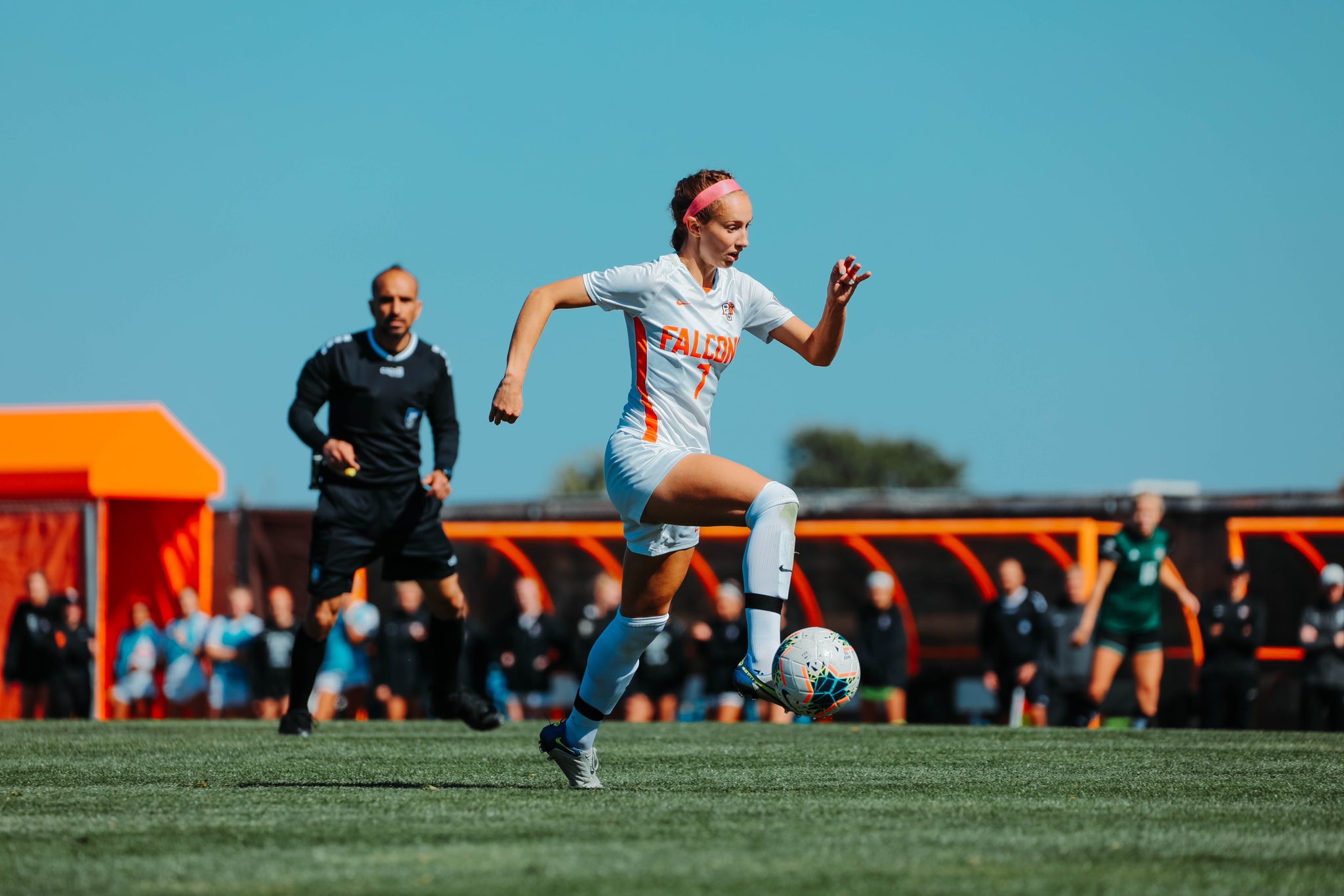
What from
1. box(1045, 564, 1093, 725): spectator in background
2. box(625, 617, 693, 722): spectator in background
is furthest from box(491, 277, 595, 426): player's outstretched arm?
box(625, 617, 693, 722): spectator in background

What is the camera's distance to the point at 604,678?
19.2ft

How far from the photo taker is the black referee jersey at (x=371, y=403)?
8.98 meters

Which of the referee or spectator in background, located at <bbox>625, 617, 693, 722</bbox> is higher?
the referee

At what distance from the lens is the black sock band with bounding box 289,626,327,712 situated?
9.34m

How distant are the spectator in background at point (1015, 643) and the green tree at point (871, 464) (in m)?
95.1

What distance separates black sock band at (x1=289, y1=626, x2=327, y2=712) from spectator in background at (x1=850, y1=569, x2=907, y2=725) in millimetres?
7247

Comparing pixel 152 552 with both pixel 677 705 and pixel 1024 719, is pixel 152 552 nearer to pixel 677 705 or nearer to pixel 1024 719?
pixel 677 705

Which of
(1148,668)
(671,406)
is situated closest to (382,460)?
(671,406)

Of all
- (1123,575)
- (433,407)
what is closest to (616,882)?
(433,407)

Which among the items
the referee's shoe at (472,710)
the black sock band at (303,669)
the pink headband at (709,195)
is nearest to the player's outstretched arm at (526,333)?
the pink headband at (709,195)

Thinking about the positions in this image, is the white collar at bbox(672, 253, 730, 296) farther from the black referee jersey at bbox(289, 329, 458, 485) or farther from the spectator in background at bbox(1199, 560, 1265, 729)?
the spectator in background at bbox(1199, 560, 1265, 729)

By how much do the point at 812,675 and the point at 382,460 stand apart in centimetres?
444

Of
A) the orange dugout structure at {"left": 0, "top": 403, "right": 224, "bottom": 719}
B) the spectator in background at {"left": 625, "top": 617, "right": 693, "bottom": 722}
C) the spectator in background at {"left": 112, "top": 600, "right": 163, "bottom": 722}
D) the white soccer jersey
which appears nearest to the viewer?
the white soccer jersey

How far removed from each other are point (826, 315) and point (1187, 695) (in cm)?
1239
